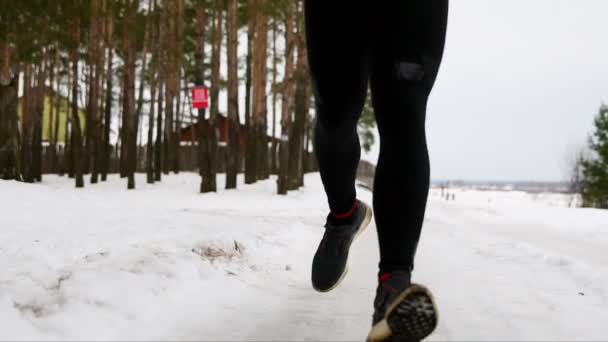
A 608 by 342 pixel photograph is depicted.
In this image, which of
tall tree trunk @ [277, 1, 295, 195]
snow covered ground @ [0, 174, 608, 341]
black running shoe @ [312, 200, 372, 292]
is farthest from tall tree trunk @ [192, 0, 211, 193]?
black running shoe @ [312, 200, 372, 292]

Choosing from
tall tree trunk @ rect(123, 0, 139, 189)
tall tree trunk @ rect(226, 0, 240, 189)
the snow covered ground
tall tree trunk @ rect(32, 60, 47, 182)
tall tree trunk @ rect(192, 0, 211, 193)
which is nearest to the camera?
the snow covered ground

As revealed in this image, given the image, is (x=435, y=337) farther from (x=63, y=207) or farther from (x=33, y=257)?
(x=63, y=207)

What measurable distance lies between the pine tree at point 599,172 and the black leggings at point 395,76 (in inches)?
1619

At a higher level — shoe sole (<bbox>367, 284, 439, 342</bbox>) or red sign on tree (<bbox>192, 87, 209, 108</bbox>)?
red sign on tree (<bbox>192, 87, 209, 108</bbox>)

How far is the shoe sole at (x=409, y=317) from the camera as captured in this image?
55.2 inches

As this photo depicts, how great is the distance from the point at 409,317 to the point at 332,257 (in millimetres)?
556

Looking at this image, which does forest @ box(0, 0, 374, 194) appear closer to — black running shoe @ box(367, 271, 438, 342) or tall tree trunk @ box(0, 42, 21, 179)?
tall tree trunk @ box(0, 42, 21, 179)

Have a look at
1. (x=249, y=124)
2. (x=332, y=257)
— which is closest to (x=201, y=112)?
(x=249, y=124)

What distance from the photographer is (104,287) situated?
2074mm

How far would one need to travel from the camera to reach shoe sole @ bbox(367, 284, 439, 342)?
1.40 metres

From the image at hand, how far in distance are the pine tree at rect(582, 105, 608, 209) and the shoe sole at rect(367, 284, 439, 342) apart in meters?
41.3

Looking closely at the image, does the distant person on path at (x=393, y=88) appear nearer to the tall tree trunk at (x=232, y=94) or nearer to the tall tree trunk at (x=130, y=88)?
the tall tree trunk at (x=232, y=94)

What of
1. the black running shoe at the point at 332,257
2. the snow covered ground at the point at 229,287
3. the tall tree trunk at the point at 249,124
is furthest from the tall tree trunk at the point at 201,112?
the black running shoe at the point at 332,257

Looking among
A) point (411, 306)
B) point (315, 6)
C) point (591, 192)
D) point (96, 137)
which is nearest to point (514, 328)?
point (411, 306)
